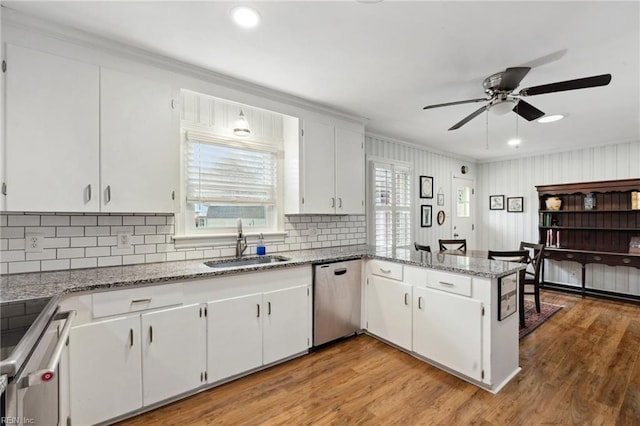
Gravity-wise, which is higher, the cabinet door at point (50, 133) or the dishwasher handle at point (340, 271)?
the cabinet door at point (50, 133)

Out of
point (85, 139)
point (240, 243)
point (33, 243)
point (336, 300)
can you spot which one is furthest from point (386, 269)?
point (33, 243)

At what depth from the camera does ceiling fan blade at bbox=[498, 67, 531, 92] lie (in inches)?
86.0

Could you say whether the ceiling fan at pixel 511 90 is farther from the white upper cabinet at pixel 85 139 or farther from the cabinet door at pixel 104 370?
the cabinet door at pixel 104 370

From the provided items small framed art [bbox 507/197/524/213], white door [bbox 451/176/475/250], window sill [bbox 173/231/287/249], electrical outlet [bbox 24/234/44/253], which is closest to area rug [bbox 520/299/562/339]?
white door [bbox 451/176/475/250]

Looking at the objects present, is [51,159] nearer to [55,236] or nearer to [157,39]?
[55,236]

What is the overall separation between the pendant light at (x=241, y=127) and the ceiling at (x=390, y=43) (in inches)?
15.1

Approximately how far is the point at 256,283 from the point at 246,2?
6.38 ft

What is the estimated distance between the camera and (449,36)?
1946 mm

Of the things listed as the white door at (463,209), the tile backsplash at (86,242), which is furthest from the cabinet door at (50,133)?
the white door at (463,209)

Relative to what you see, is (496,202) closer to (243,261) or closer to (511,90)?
(511,90)

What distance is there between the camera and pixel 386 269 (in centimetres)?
293

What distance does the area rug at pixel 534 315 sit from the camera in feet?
11.1

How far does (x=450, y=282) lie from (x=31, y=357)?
251cm

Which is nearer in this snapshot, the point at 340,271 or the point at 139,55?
the point at 139,55
